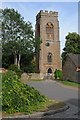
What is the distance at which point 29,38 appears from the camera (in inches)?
2687

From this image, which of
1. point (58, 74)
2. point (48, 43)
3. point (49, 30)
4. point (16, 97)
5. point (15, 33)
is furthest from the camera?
point (49, 30)

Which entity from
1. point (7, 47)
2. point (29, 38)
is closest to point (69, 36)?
point (29, 38)

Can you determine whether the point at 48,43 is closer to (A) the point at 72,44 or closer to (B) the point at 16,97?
(A) the point at 72,44

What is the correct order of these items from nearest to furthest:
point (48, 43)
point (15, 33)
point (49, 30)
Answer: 1. point (15, 33)
2. point (48, 43)
3. point (49, 30)

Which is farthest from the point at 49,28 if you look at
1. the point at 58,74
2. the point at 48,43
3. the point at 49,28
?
the point at 58,74

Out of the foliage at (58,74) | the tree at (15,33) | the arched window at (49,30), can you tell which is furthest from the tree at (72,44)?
the tree at (15,33)

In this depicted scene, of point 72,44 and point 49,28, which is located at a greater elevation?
point 49,28

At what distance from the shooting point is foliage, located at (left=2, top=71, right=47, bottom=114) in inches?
465

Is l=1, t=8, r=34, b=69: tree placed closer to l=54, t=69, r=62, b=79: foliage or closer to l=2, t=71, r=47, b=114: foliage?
l=54, t=69, r=62, b=79: foliage

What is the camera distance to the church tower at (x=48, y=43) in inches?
3182

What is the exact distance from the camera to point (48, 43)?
82500 millimetres

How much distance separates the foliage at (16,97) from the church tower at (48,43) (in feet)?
213

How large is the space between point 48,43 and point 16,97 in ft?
231

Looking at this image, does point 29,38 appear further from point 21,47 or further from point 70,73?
point 70,73
